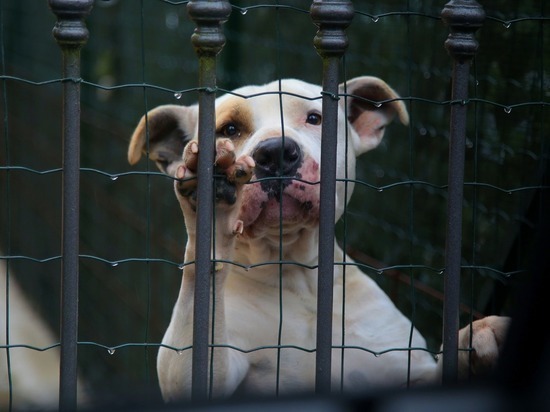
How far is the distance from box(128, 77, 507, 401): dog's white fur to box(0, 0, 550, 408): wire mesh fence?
180 millimetres

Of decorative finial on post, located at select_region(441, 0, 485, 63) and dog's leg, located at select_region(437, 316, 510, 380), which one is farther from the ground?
decorative finial on post, located at select_region(441, 0, 485, 63)

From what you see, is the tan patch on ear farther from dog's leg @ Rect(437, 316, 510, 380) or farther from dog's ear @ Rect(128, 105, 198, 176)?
dog's leg @ Rect(437, 316, 510, 380)

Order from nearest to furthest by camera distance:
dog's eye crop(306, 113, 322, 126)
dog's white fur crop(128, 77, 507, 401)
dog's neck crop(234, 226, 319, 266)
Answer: dog's white fur crop(128, 77, 507, 401) < dog's neck crop(234, 226, 319, 266) < dog's eye crop(306, 113, 322, 126)

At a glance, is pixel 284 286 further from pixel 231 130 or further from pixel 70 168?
pixel 70 168

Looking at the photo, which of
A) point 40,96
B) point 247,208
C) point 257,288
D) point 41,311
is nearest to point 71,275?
point 247,208

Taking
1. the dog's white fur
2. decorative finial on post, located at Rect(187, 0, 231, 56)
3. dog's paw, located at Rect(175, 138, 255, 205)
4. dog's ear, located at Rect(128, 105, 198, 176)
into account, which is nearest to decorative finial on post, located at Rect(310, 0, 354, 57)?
decorative finial on post, located at Rect(187, 0, 231, 56)

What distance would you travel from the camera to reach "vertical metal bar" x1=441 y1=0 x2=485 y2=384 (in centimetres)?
A: 257

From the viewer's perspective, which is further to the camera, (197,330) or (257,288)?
(257,288)

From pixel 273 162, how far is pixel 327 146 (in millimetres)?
534

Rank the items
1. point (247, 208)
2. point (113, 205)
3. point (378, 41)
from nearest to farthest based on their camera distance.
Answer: point (247, 208) → point (378, 41) → point (113, 205)

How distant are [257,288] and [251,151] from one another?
1.94 ft

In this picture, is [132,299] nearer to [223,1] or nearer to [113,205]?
[113,205]

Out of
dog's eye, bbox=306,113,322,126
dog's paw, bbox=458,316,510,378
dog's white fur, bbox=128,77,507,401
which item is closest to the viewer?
dog's paw, bbox=458,316,510,378

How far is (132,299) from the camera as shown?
6.63 m
